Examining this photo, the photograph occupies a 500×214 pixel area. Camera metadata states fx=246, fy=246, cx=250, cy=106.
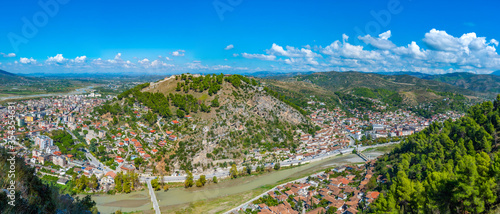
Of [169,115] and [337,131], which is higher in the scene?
[169,115]

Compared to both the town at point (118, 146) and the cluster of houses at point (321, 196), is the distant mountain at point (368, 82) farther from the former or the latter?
the cluster of houses at point (321, 196)

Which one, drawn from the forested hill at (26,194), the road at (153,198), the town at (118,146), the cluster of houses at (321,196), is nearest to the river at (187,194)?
the road at (153,198)

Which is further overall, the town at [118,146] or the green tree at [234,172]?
the green tree at [234,172]

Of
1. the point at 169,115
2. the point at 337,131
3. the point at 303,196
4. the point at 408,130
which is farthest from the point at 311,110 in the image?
the point at 303,196

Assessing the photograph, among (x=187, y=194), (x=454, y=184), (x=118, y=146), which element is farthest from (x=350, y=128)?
(x=118, y=146)

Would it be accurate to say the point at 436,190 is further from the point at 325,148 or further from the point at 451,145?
the point at 325,148

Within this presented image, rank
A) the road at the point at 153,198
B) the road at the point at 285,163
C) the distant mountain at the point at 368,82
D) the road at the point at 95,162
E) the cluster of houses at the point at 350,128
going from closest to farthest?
1. the road at the point at 153,198
2. the road at the point at 285,163
3. the road at the point at 95,162
4. the cluster of houses at the point at 350,128
5. the distant mountain at the point at 368,82

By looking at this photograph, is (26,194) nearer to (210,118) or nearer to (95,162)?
(95,162)

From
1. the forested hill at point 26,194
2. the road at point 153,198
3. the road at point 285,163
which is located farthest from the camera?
the road at point 285,163

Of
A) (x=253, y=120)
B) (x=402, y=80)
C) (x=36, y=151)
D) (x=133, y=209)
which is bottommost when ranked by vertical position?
(x=133, y=209)
